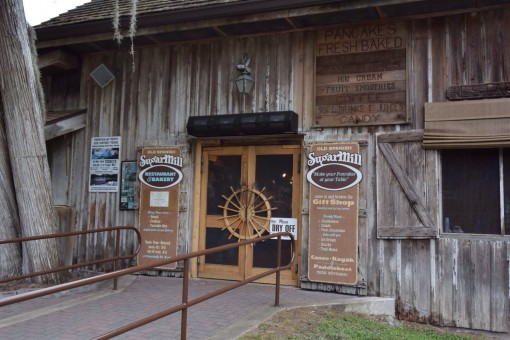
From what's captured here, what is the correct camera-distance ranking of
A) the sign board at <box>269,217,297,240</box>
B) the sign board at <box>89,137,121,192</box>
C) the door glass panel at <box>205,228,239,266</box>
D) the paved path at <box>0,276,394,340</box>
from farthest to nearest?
the sign board at <box>89,137,121,192</box> → the door glass panel at <box>205,228,239,266</box> → the sign board at <box>269,217,297,240</box> → the paved path at <box>0,276,394,340</box>

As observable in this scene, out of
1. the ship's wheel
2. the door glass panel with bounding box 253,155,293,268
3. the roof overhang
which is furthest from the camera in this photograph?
the ship's wheel

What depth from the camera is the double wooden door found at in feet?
24.6

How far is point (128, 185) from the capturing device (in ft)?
27.7

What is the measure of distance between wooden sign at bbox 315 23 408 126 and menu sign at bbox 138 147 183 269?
260 centimetres

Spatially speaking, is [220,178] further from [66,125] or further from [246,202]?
[66,125]

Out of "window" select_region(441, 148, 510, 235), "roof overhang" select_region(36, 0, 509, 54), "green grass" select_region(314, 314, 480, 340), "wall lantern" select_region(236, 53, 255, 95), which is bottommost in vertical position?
"green grass" select_region(314, 314, 480, 340)

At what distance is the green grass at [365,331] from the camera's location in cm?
519

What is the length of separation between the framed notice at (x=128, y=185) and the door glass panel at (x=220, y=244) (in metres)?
1.51

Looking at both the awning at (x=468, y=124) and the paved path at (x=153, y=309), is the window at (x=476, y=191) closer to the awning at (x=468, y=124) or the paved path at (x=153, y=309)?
the awning at (x=468, y=124)

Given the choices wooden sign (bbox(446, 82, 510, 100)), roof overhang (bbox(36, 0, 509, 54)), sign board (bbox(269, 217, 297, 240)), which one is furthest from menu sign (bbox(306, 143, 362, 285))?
roof overhang (bbox(36, 0, 509, 54))

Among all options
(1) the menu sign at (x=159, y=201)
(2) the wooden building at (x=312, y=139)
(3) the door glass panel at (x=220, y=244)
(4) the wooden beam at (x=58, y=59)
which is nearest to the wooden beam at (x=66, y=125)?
(2) the wooden building at (x=312, y=139)

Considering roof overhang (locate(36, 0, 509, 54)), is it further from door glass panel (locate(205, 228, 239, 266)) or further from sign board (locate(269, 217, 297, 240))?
door glass panel (locate(205, 228, 239, 266))

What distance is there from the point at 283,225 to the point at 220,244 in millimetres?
1157

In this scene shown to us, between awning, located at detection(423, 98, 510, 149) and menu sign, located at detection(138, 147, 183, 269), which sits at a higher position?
awning, located at detection(423, 98, 510, 149)
